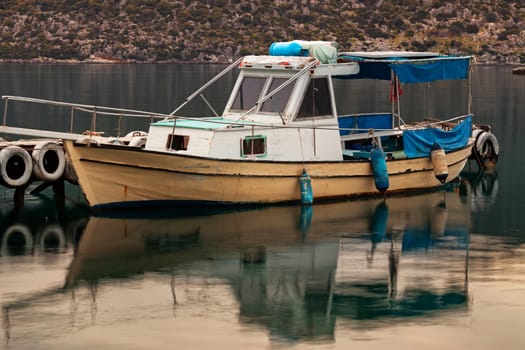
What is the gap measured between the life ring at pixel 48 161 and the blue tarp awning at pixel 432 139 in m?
8.72

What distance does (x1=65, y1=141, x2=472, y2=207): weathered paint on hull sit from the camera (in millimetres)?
28812

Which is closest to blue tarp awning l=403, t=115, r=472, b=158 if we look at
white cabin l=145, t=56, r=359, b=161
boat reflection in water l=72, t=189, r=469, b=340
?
boat reflection in water l=72, t=189, r=469, b=340

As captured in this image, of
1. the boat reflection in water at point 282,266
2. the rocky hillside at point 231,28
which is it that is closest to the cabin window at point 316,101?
the boat reflection in water at point 282,266

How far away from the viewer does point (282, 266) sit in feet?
81.7

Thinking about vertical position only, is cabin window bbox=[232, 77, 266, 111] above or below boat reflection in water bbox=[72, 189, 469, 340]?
above

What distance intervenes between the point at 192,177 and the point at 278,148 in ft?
7.79

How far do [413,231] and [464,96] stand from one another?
5551 centimetres

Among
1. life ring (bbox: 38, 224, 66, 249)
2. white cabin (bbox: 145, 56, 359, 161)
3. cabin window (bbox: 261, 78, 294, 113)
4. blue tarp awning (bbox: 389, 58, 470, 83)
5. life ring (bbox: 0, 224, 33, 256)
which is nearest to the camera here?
life ring (bbox: 0, 224, 33, 256)

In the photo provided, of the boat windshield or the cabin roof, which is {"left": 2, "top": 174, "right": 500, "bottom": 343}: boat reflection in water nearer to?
the boat windshield

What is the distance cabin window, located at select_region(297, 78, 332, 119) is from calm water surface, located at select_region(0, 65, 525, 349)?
89.7 inches

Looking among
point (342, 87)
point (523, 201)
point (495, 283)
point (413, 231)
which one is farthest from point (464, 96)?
point (495, 283)

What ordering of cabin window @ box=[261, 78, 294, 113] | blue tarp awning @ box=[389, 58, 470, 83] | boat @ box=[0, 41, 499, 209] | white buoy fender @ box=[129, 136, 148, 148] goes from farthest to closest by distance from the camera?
blue tarp awning @ box=[389, 58, 470, 83]
white buoy fender @ box=[129, 136, 148, 148]
cabin window @ box=[261, 78, 294, 113]
boat @ box=[0, 41, 499, 209]

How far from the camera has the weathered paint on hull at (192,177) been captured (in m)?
28.8

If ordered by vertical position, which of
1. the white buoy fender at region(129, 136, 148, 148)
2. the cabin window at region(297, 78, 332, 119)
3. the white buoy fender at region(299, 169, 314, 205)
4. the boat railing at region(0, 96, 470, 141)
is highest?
the cabin window at region(297, 78, 332, 119)
